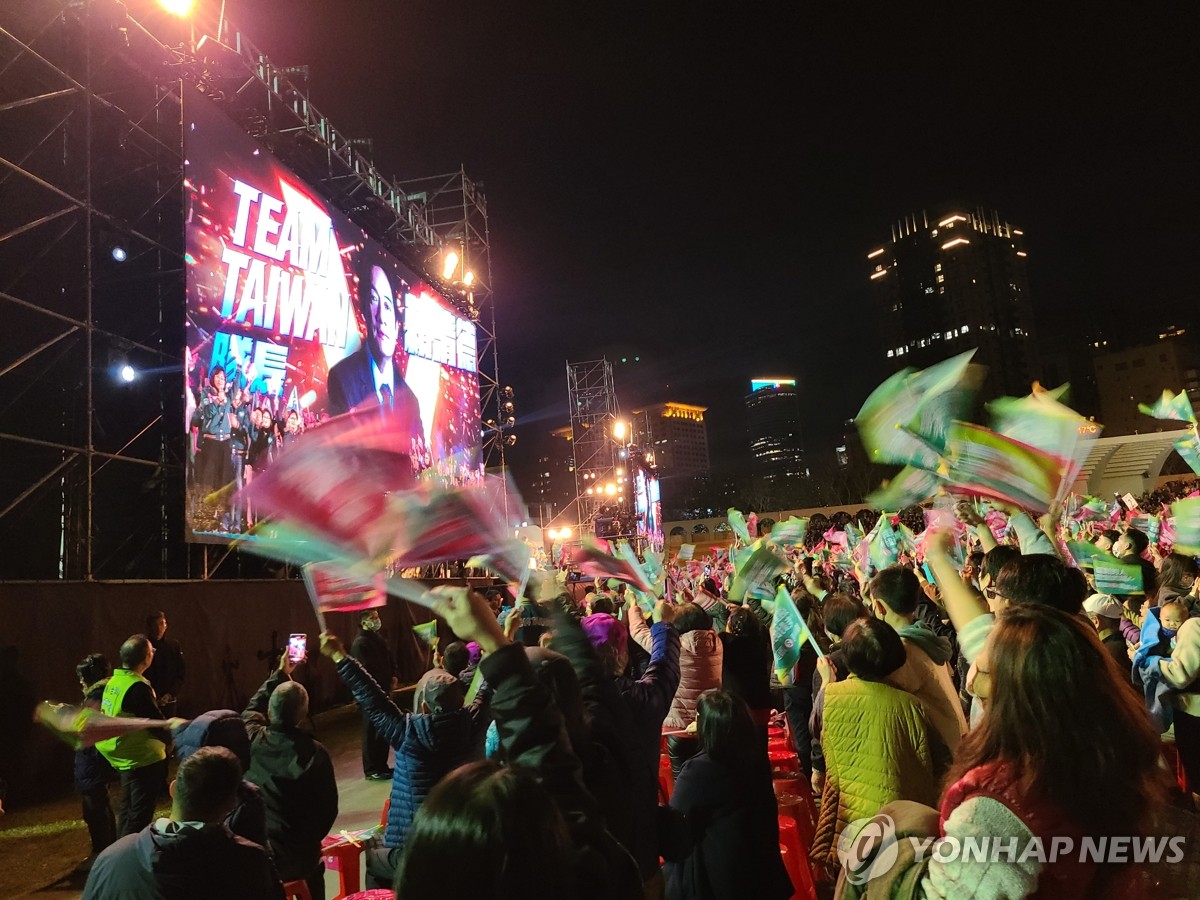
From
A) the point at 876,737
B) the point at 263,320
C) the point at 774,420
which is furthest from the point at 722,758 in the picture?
the point at 774,420

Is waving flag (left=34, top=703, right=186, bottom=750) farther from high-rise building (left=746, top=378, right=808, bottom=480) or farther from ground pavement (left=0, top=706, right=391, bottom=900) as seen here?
high-rise building (left=746, top=378, right=808, bottom=480)

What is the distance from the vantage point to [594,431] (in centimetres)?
3488

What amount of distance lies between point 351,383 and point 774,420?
375ft

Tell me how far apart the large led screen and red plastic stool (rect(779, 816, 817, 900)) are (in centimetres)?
648

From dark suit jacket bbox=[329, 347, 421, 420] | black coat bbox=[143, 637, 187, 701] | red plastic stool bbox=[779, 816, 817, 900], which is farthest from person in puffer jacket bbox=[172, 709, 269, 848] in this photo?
dark suit jacket bbox=[329, 347, 421, 420]

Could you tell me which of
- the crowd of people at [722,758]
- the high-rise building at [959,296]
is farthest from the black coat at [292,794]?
the high-rise building at [959,296]

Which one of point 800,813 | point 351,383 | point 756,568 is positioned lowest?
point 800,813

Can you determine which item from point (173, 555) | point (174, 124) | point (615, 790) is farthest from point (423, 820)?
point (174, 124)

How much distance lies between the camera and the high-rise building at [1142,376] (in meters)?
70.9

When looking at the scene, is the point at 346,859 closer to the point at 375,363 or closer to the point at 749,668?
the point at 749,668

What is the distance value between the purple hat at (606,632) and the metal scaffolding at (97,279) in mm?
7671

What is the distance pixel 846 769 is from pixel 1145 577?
3995 mm

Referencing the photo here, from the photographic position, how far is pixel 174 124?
38.9ft

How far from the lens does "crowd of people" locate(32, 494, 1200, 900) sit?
1.40 m
